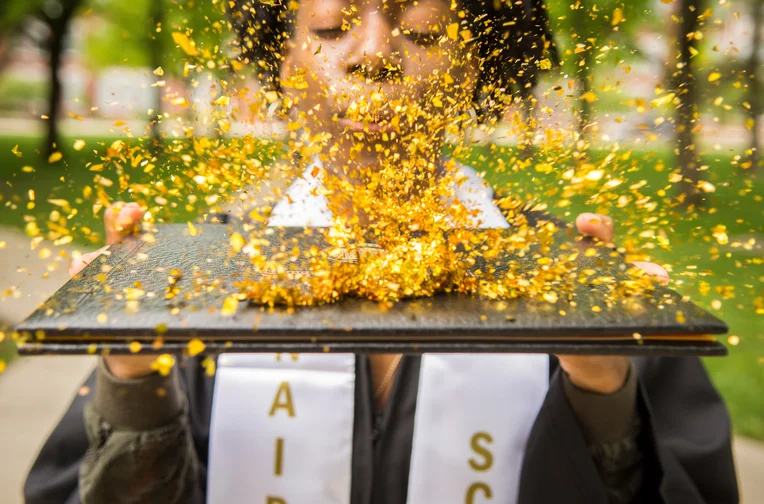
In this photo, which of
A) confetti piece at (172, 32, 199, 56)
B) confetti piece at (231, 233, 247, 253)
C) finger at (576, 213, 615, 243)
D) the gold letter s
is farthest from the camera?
the gold letter s

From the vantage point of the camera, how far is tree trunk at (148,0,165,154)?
324 mm

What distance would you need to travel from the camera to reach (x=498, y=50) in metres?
0.35

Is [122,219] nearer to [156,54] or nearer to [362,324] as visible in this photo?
[156,54]

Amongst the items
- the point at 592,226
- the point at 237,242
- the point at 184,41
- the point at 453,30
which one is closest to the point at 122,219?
the point at 237,242

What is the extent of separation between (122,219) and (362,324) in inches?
12.1

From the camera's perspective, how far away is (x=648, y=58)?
13.9 inches

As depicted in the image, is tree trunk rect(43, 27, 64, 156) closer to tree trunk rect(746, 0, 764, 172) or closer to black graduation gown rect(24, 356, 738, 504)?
black graduation gown rect(24, 356, 738, 504)

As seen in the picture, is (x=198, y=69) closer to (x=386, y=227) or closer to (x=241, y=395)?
(x=386, y=227)

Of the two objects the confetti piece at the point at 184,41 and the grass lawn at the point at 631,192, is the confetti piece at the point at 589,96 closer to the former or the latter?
the grass lawn at the point at 631,192

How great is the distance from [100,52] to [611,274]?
1121 millimetres

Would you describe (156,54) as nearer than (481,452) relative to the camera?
Yes

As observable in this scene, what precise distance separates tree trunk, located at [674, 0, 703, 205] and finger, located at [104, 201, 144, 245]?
479 millimetres

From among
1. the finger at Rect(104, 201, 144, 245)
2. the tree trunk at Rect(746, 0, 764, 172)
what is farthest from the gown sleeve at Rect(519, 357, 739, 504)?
the finger at Rect(104, 201, 144, 245)

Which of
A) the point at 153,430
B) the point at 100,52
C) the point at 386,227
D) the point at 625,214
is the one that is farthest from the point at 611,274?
the point at 100,52
